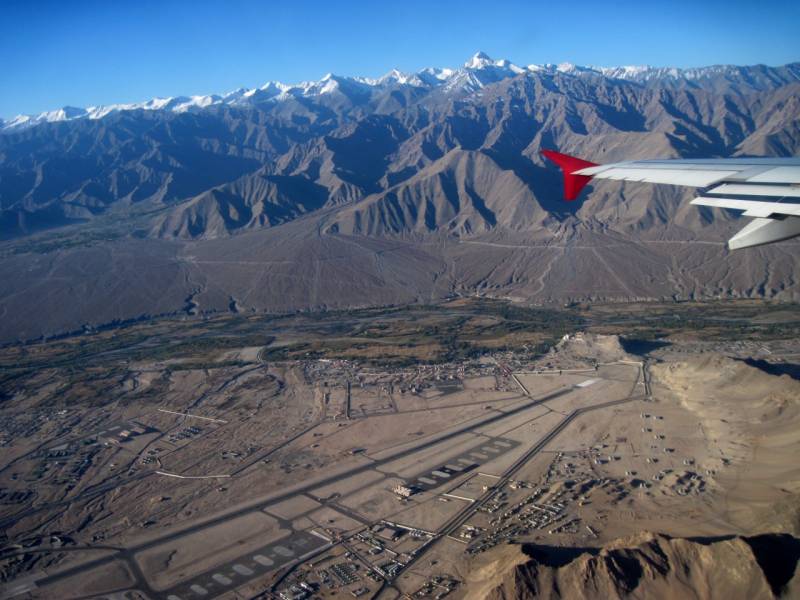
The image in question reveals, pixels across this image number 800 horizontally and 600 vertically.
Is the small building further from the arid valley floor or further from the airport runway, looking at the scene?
the airport runway

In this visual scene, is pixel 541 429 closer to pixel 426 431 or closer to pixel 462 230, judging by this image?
pixel 426 431

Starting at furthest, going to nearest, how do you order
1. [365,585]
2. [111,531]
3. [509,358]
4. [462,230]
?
[462,230] → [509,358] → [111,531] → [365,585]

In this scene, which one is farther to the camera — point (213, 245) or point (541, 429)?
point (213, 245)

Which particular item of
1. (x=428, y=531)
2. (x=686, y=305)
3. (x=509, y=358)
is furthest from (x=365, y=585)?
(x=686, y=305)

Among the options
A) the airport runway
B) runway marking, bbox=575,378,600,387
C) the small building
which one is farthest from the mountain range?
the small building

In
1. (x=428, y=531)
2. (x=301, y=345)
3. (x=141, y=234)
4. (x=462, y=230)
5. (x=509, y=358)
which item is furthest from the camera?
(x=141, y=234)

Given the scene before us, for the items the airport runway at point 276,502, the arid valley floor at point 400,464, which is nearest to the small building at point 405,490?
the arid valley floor at point 400,464

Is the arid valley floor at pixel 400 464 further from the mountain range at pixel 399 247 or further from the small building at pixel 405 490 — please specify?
the mountain range at pixel 399 247
